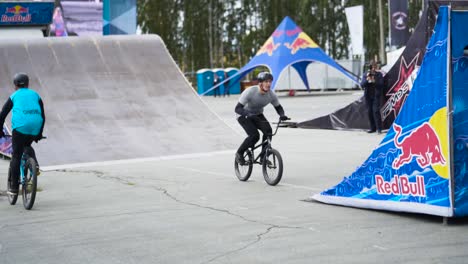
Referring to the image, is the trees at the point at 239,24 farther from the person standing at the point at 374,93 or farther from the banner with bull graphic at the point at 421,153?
the banner with bull graphic at the point at 421,153

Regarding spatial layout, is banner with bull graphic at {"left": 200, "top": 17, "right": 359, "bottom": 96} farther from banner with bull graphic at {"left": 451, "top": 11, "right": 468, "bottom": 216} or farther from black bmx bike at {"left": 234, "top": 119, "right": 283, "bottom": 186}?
banner with bull graphic at {"left": 451, "top": 11, "right": 468, "bottom": 216}

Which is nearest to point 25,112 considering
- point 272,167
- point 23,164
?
point 23,164

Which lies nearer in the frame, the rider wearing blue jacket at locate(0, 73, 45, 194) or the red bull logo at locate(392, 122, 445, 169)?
the red bull logo at locate(392, 122, 445, 169)

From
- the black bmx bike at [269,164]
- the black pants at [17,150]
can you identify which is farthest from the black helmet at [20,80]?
the black bmx bike at [269,164]

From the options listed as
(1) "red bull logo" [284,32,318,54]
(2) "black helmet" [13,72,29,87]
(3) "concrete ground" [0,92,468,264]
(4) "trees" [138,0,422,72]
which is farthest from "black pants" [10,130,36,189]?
(4) "trees" [138,0,422,72]

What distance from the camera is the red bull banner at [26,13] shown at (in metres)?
27.6

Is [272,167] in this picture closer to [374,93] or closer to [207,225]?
[207,225]

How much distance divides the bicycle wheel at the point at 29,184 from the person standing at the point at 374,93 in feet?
39.9

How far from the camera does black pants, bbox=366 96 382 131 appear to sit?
818 inches

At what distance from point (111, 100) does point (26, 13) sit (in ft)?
36.2

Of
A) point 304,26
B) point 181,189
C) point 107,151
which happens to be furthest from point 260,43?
point 181,189

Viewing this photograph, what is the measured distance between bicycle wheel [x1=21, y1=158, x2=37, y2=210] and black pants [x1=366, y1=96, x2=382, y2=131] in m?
12.2

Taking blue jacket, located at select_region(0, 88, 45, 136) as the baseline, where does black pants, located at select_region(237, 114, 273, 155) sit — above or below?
below

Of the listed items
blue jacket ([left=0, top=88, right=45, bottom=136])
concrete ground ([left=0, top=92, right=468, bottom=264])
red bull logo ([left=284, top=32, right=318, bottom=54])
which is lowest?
concrete ground ([left=0, top=92, right=468, bottom=264])
